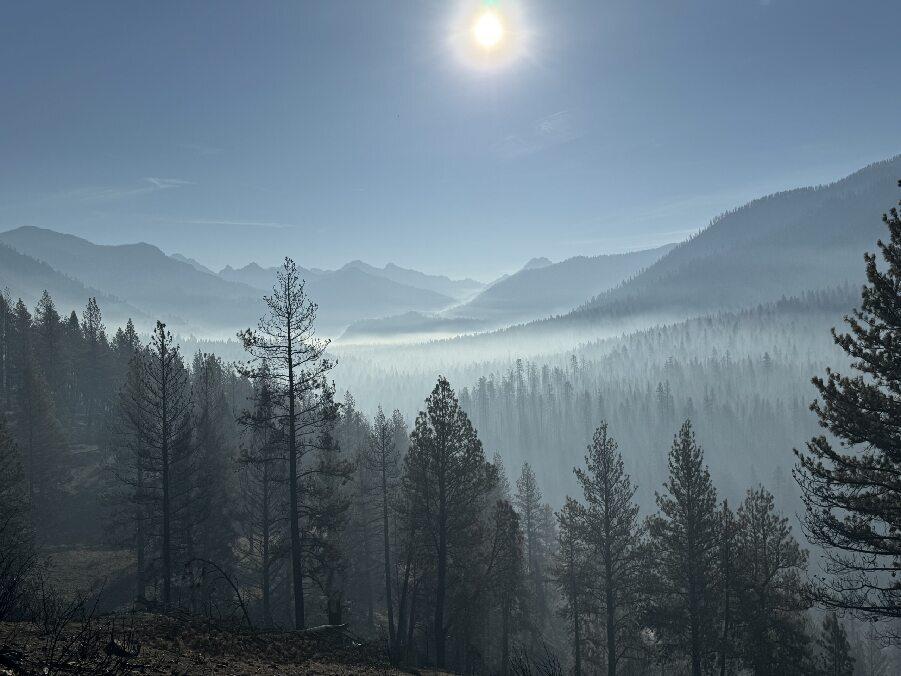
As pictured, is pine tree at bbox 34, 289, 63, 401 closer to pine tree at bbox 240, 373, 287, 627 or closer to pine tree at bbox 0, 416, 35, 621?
pine tree at bbox 240, 373, 287, 627

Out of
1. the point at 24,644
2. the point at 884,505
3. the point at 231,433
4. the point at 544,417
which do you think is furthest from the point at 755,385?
the point at 24,644

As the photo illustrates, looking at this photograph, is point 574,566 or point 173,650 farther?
point 574,566

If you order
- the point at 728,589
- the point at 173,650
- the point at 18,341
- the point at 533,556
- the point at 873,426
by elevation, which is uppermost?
the point at 18,341

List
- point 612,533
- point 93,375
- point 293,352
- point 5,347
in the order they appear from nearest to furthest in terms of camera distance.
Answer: point 293,352, point 612,533, point 5,347, point 93,375

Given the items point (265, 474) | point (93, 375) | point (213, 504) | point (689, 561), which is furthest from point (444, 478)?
point (93, 375)

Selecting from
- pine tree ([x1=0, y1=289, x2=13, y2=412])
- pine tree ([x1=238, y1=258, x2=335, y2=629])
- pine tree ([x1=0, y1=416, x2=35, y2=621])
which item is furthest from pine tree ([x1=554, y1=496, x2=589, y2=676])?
pine tree ([x1=0, y1=289, x2=13, y2=412])

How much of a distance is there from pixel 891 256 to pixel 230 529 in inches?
1285

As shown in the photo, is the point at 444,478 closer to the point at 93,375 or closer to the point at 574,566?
the point at 574,566

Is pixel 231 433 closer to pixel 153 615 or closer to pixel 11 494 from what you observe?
pixel 11 494

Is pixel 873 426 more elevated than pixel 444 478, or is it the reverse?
pixel 873 426

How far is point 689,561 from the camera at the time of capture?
21562 mm

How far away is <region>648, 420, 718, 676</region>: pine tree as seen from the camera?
21.2 metres

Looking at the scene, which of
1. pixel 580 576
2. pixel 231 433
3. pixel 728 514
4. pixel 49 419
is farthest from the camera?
pixel 231 433

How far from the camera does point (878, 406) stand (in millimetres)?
12352
